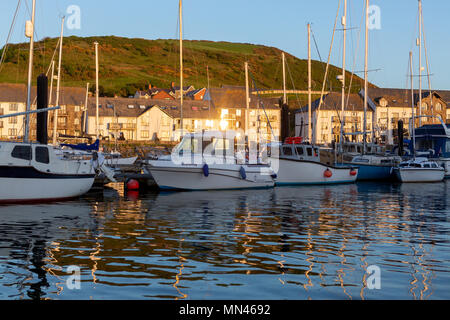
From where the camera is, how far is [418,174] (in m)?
49.8

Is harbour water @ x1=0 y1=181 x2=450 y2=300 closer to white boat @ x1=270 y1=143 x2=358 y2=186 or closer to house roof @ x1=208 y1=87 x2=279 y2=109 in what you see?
white boat @ x1=270 y1=143 x2=358 y2=186

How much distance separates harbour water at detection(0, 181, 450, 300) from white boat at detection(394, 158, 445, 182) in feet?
70.2

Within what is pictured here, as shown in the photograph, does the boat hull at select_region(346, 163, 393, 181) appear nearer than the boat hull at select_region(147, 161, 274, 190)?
No

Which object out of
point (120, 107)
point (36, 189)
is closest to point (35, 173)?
point (36, 189)

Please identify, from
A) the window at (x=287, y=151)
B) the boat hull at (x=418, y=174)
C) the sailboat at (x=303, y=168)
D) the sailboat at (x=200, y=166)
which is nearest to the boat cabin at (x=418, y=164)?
the boat hull at (x=418, y=174)

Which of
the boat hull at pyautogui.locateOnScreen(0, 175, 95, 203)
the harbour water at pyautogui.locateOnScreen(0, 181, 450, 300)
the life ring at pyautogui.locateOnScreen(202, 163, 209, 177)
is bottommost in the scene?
the harbour water at pyautogui.locateOnScreen(0, 181, 450, 300)

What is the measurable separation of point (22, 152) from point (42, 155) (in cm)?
102

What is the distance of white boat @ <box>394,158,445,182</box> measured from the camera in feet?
162

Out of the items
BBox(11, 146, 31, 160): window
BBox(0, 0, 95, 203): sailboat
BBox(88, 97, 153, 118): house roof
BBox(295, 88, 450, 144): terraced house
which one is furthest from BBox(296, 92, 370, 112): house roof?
BBox(11, 146, 31, 160): window

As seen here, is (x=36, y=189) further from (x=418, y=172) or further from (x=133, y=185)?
(x=418, y=172)

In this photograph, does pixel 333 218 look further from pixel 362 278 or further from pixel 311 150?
pixel 311 150
